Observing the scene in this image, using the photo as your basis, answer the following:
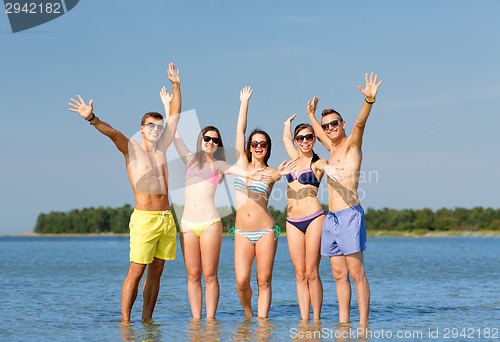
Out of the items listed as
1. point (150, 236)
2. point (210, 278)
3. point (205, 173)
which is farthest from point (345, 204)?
point (150, 236)

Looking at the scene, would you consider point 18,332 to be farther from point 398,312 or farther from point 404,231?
point 404,231

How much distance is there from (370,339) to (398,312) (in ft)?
13.9

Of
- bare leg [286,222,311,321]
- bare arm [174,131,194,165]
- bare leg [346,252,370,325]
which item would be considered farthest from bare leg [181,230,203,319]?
bare leg [346,252,370,325]

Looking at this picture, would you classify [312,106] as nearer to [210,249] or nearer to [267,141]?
[267,141]

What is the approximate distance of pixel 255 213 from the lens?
1117 cm

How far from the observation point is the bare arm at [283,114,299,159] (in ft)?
38.5

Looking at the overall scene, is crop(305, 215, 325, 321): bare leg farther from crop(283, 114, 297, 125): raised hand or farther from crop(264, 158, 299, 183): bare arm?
crop(283, 114, 297, 125): raised hand

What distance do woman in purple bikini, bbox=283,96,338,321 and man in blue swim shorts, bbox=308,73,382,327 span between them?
24cm

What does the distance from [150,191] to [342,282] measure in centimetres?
337

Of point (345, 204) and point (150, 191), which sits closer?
point (345, 204)

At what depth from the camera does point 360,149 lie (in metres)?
10.7

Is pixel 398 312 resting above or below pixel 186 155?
below

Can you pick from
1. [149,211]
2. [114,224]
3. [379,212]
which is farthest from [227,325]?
[114,224]

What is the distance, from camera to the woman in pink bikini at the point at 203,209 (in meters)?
11.1
